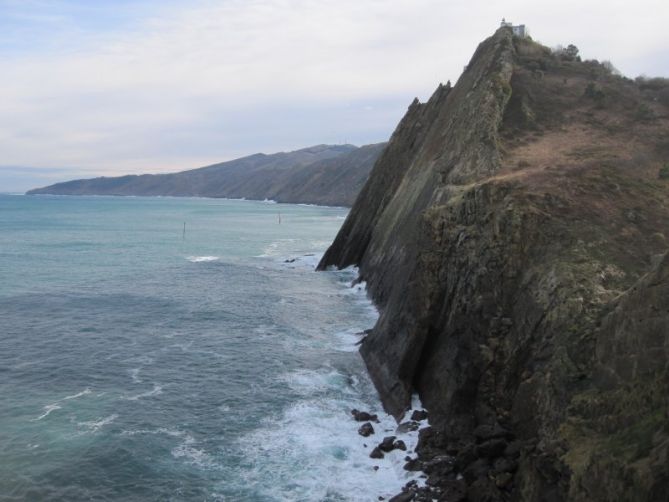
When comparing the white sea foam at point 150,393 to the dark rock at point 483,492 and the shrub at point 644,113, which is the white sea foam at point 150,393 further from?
the shrub at point 644,113

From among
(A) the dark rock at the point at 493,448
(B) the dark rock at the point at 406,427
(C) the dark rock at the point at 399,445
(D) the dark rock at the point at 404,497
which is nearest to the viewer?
(D) the dark rock at the point at 404,497

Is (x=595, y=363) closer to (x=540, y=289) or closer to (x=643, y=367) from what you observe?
(x=643, y=367)

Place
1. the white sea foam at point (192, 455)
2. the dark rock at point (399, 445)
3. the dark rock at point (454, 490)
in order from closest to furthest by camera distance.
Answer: the dark rock at point (454, 490), the white sea foam at point (192, 455), the dark rock at point (399, 445)

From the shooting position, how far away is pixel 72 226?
408ft

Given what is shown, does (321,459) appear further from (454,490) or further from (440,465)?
(454,490)

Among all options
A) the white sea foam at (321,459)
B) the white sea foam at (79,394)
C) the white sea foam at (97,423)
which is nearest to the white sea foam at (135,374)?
the white sea foam at (79,394)

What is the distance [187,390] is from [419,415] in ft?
38.3

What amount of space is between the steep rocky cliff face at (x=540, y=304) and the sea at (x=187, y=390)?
10.8ft

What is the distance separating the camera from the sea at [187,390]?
20.2 m

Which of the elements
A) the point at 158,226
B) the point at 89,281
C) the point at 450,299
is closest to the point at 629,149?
the point at 450,299

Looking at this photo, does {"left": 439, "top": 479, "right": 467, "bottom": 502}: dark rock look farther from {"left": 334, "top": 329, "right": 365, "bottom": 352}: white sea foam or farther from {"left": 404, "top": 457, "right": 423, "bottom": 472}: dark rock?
{"left": 334, "top": 329, "right": 365, "bottom": 352}: white sea foam

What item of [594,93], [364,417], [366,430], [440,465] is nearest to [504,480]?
[440,465]

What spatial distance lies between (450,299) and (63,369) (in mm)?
20893

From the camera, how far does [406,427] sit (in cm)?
2322
